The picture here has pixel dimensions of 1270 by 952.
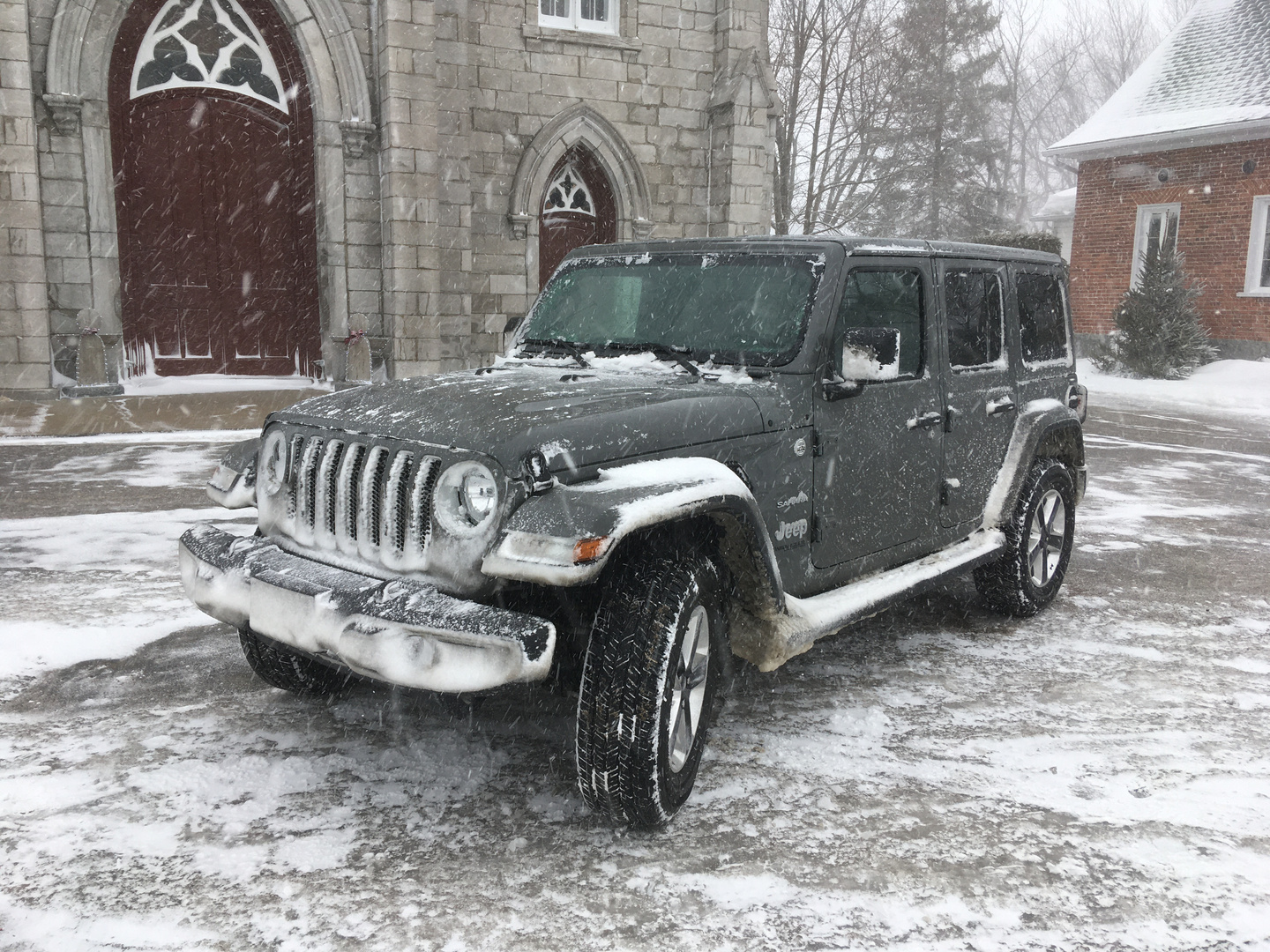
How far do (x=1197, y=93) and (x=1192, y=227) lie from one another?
2.94 m

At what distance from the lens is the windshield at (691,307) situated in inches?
159

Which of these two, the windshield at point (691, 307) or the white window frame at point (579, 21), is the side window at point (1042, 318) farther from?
the white window frame at point (579, 21)

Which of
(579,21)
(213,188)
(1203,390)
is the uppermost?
(579,21)

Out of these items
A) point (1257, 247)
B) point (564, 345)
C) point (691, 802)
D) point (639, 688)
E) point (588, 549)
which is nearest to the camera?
point (588, 549)

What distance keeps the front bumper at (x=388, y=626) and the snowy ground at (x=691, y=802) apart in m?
0.59

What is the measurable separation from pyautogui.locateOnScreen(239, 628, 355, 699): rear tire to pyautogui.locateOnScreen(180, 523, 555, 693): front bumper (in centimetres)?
67

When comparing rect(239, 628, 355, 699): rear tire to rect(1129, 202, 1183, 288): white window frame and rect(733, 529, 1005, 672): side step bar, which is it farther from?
rect(1129, 202, 1183, 288): white window frame

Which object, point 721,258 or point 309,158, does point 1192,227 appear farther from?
point 721,258

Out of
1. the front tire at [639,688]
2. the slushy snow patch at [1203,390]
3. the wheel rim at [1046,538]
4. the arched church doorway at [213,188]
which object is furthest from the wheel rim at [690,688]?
the slushy snow patch at [1203,390]

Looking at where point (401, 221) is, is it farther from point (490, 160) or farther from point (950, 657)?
point (950, 657)

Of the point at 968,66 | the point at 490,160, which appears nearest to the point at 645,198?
the point at 490,160

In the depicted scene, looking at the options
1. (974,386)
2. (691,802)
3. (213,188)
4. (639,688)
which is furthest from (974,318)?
(213,188)

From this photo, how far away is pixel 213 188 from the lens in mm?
13945

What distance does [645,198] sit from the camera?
17.1 meters
